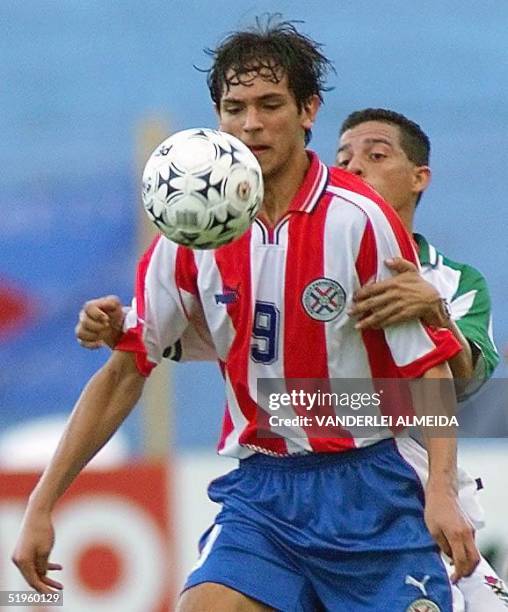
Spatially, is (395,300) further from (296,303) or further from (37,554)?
(37,554)

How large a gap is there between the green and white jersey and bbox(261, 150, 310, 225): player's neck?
2.71ft

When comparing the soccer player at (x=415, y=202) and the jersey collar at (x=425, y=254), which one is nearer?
the soccer player at (x=415, y=202)

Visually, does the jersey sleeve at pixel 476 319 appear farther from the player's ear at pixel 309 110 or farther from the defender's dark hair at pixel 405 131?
the player's ear at pixel 309 110

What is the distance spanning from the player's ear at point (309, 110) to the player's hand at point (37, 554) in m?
1.19

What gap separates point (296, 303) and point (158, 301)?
1.18 ft

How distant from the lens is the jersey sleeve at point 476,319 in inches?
187

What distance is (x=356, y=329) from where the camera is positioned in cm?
414

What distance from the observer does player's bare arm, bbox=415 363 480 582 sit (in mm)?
3771

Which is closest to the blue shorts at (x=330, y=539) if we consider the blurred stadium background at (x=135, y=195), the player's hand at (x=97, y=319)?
the player's hand at (x=97, y=319)

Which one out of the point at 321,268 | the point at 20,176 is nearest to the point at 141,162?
the point at 20,176

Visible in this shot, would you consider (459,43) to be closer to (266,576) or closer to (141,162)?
(141,162)

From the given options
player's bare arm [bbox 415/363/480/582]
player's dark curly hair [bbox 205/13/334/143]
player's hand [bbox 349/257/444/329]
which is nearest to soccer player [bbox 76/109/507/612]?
player's hand [bbox 349/257/444/329]

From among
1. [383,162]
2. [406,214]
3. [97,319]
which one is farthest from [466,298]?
[97,319]

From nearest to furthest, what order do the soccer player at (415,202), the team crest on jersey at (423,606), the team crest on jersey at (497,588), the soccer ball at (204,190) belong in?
1. the soccer ball at (204,190)
2. the team crest on jersey at (423,606)
3. the team crest on jersey at (497,588)
4. the soccer player at (415,202)
